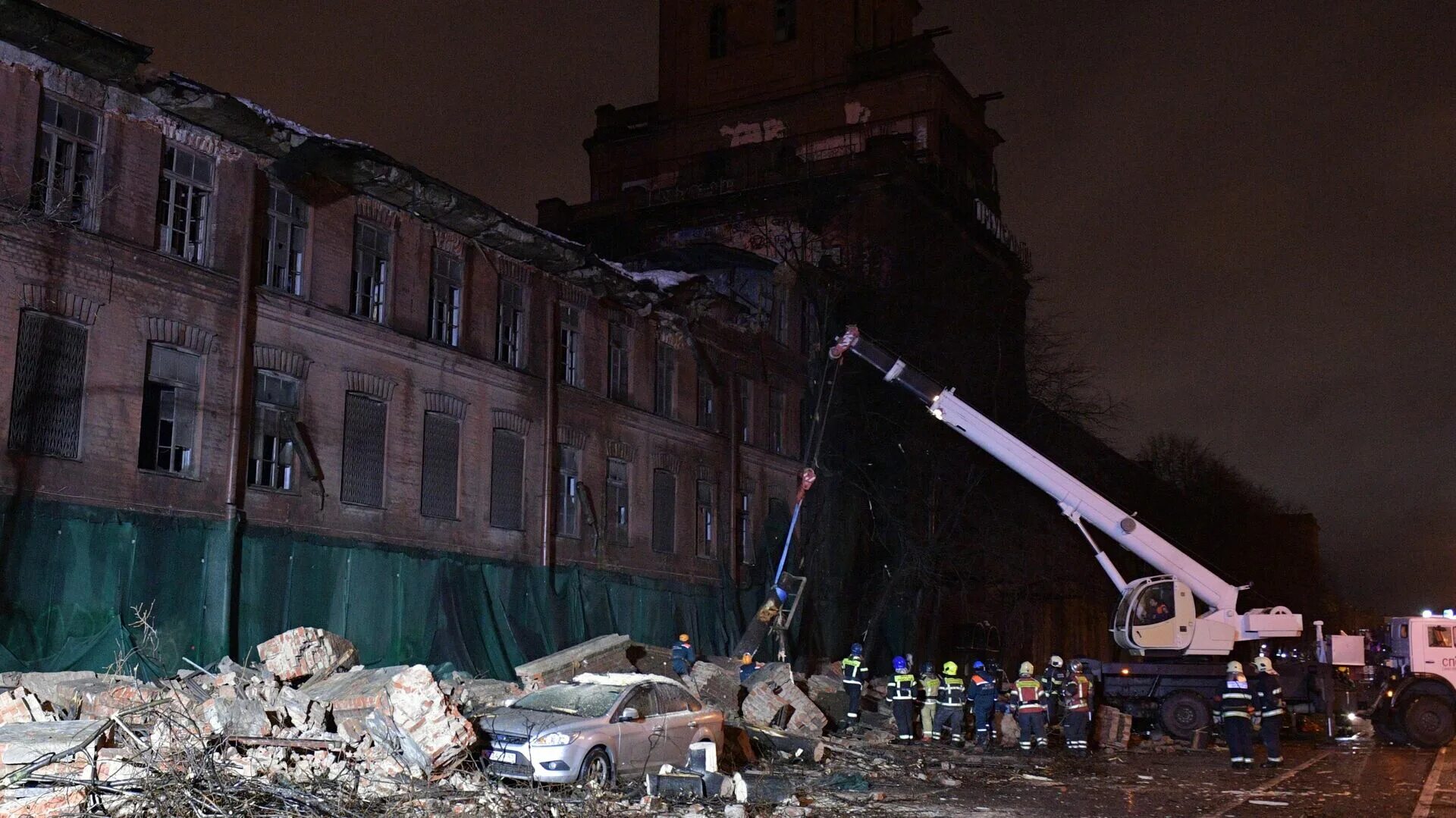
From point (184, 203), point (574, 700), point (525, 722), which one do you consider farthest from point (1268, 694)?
point (184, 203)

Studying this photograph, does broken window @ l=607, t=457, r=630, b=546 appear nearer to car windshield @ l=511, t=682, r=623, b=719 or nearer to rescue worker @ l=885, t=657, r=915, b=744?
rescue worker @ l=885, t=657, r=915, b=744

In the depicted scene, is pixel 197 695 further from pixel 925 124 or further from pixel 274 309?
pixel 925 124

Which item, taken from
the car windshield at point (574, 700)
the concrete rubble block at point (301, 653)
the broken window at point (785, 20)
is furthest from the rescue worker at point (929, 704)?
the broken window at point (785, 20)

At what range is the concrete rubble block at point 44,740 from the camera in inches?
430

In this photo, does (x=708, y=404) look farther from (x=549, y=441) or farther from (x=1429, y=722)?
(x=1429, y=722)

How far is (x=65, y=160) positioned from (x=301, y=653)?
25.2 feet

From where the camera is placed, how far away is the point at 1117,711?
23.8 meters

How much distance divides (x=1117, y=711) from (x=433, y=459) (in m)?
13.6

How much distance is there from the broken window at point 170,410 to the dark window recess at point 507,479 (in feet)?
22.5

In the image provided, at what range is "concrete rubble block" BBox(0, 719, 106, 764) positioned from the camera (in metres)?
10.9

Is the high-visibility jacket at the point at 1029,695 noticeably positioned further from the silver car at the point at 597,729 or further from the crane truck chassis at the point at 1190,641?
the silver car at the point at 597,729

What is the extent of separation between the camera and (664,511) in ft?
99.3

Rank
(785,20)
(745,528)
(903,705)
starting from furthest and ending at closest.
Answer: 1. (785,20)
2. (745,528)
3. (903,705)

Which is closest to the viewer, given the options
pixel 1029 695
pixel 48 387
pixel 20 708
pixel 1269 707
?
pixel 20 708
